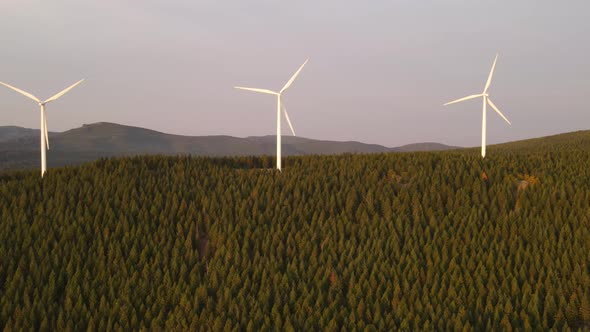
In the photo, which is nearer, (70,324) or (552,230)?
(70,324)

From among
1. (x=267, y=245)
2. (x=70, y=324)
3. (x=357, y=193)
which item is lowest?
(x=70, y=324)

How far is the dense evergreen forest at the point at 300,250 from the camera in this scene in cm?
1161

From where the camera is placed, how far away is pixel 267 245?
49.2 feet

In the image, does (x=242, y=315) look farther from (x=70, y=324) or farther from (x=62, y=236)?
(x=62, y=236)

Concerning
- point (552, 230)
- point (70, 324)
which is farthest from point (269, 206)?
point (552, 230)

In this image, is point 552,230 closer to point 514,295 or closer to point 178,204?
point 514,295

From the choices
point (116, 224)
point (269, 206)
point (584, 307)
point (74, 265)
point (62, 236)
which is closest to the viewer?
point (584, 307)

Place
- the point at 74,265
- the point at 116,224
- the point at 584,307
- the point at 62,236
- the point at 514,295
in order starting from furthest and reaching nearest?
the point at 116,224
the point at 62,236
the point at 74,265
the point at 514,295
the point at 584,307

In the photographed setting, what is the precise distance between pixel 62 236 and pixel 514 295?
14062 mm

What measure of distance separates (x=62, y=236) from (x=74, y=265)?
6.73 ft

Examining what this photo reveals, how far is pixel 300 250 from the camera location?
14.9 meters

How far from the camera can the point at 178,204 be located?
18.6 meters

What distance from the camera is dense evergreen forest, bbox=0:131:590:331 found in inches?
457

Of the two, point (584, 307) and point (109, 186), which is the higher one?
point (109, 186)
